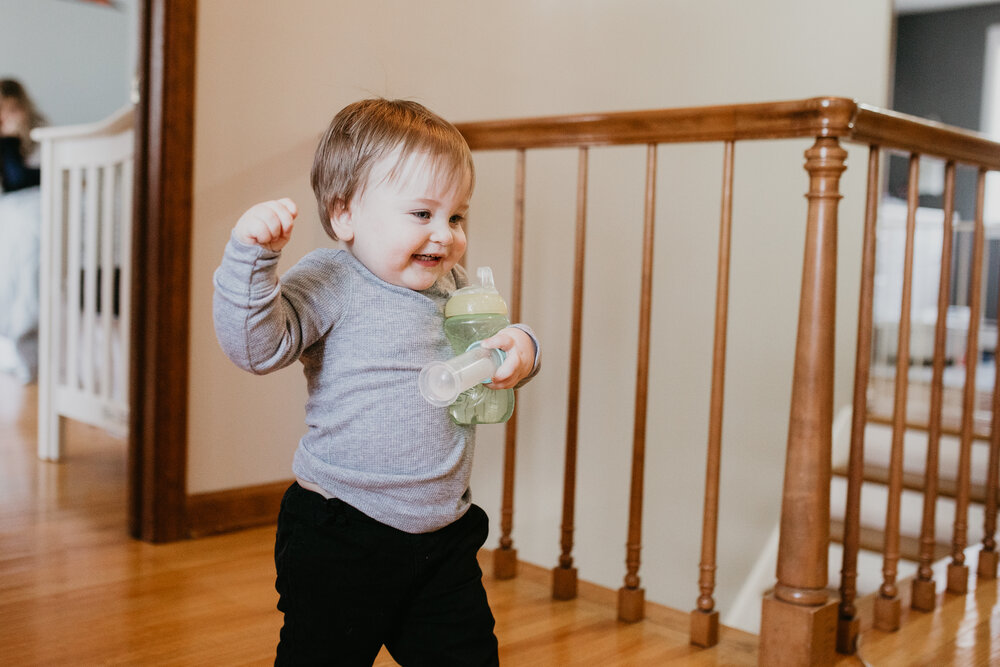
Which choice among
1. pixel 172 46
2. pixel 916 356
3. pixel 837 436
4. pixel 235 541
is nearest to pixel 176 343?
pixel 235 541

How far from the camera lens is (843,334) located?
394cm

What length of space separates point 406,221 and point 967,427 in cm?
159

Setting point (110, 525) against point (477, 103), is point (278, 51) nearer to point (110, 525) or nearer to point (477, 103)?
point (477, 103)

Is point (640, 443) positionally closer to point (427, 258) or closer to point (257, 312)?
point (427, 258)

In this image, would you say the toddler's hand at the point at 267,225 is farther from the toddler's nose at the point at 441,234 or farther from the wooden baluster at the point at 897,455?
the wooden baluster at the point at 897,455

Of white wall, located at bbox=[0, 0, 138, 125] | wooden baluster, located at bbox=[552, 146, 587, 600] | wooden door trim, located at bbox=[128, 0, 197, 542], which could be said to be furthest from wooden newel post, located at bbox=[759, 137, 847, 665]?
white wall, located at bbox=[0, 0, 138, 125]

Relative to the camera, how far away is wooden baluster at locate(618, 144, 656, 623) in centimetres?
172

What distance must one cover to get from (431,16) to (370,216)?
4.95 ft

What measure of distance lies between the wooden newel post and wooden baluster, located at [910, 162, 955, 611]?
0.50 m

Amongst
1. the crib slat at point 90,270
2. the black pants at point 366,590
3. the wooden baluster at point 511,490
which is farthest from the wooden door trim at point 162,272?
the black pants at point 366,590

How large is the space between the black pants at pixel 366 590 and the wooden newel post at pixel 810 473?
0.62m

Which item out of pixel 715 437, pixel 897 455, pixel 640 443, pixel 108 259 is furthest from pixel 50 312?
pixel 897 455

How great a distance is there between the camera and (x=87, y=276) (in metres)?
2.74

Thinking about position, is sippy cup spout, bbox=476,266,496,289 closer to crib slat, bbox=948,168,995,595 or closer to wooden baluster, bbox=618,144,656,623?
wooden baluster, bbox=618,144,656,623
